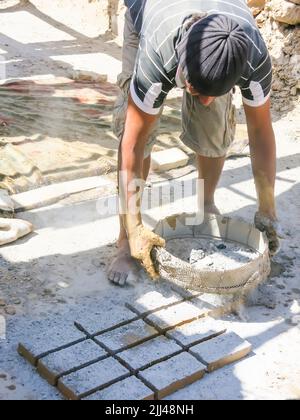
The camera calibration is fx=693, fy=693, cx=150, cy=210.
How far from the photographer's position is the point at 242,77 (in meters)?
3.54

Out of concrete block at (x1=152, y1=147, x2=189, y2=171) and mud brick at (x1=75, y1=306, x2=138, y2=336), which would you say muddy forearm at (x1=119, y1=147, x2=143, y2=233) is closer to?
mud brick at (x1=75, y1=306, x2=138, y2=336)

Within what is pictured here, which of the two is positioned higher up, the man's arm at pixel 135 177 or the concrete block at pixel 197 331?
the man's arm at pixel 135 177

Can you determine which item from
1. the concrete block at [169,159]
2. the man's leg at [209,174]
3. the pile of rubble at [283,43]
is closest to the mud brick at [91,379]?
the man's leg at [209,174]

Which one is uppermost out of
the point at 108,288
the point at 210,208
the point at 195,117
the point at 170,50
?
the point at 170,50

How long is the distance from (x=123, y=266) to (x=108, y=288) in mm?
171

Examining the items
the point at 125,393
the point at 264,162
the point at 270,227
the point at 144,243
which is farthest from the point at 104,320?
the point at 264,162

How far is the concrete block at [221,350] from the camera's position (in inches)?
139

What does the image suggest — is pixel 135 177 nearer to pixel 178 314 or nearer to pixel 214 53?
pixel 178 314

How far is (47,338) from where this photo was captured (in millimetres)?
3643

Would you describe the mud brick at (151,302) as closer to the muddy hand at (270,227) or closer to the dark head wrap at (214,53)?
the muddy hand at (270,227)

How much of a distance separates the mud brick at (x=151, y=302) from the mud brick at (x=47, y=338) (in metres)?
0.40

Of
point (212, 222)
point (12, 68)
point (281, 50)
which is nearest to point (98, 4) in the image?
point (12, 68)

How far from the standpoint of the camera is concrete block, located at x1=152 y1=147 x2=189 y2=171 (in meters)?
5.82

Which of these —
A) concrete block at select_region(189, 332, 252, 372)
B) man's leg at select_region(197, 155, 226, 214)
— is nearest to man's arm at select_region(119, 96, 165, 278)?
concrete block at select_region(189, 332, 252, 372)
